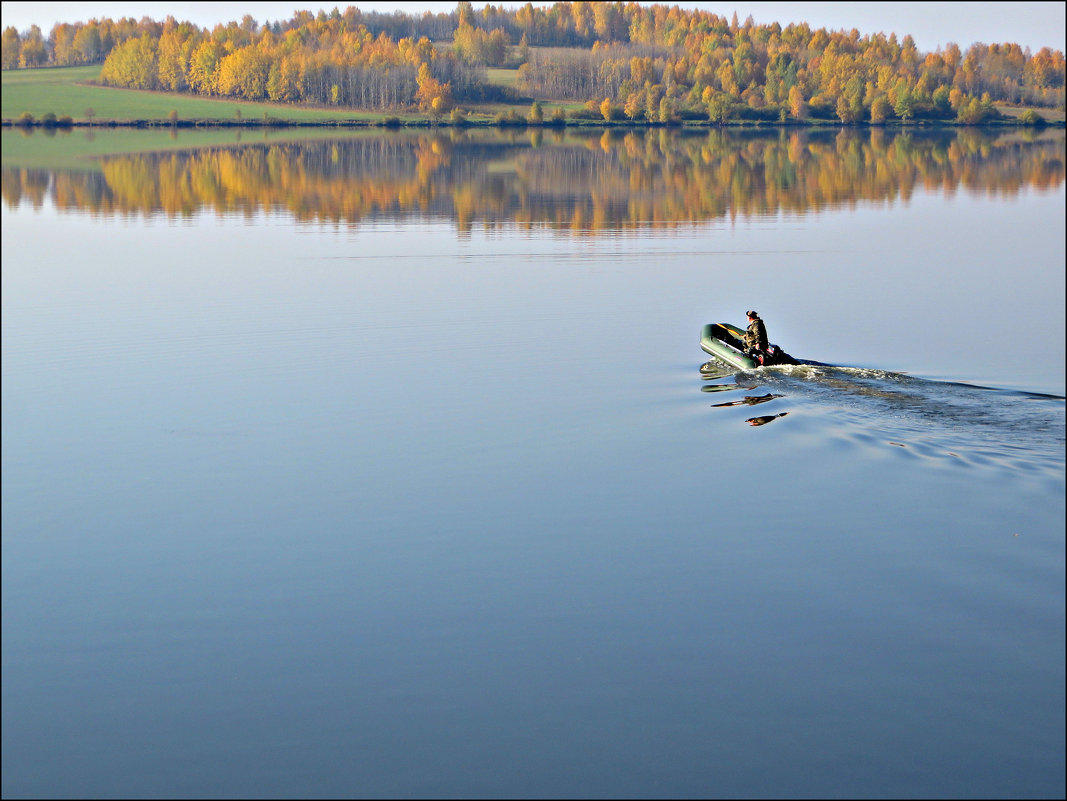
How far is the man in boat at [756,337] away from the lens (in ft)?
87.0

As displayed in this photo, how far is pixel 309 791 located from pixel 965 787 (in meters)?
→ 6.22

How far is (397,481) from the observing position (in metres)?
19.0

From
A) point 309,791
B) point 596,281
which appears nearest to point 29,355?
point 596,281

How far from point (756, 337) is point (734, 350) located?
2.05 feet

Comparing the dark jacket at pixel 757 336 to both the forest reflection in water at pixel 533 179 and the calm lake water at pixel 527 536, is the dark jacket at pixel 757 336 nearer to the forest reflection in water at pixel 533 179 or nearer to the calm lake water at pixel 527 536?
the calm lake water at pixel 527 536

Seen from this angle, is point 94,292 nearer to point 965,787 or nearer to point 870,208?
point 965,787

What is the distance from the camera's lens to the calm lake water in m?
11.3

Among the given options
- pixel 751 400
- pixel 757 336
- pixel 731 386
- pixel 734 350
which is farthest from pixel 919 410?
pixel 734 350

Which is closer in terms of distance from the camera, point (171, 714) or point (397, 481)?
point (171, 714)

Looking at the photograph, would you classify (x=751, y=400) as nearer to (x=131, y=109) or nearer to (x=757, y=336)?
(x=757, y=336)

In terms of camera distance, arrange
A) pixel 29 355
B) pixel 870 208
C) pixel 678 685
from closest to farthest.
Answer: pixel 678 685
pixel 29 355
pixel 870 208

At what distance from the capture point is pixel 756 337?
1049 inches

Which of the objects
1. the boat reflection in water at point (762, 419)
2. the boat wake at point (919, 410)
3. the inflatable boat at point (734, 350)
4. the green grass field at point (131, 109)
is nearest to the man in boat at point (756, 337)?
the inflatable boat at point (734, 350)

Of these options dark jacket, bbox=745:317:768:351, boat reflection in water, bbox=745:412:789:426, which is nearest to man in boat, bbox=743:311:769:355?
dark jacket, bbox=745:317:768:351
